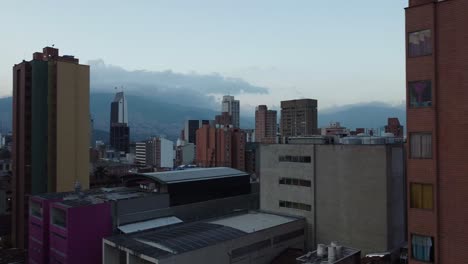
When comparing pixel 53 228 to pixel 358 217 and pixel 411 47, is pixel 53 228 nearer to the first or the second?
pixel 358 217

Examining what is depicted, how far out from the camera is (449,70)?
1942cm

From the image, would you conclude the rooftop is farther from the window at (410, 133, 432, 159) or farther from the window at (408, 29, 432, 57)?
the window at (408, 29, 432, 57)

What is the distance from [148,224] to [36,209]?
1603 cm

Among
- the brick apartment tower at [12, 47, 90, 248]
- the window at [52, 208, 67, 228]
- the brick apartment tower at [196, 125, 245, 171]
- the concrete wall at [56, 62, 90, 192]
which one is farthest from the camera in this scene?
the brick apartment tower at [196, 125, 245, 171]

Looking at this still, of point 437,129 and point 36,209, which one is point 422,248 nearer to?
point 437,129

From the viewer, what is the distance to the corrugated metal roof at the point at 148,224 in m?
43.8

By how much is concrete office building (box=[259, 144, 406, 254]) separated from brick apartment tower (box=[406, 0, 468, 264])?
20.3 meters

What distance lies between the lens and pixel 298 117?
575 feet

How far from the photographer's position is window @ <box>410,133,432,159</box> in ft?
65.6

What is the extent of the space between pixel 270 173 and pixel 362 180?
41.3 feet

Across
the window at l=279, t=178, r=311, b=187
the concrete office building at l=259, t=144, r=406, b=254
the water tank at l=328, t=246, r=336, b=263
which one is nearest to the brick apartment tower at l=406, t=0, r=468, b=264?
the water tank at l=328, t=246, r=336, b=263

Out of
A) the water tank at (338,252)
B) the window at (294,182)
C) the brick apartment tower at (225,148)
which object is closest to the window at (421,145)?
the water tank at (338,252)

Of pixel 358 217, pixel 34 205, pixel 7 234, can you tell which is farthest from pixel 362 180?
pixel 7 234

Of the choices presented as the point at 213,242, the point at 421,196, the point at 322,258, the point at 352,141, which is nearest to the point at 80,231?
the point at 213,242
